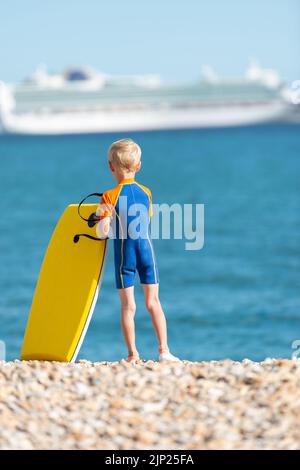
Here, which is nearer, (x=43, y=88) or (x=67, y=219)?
(x=67, y=219)

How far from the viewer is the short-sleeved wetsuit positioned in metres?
4.93

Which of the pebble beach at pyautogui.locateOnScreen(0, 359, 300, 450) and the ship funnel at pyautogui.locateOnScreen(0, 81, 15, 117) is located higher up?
the ship funnel at pyautogui.locateOnScreen(0, 81, 15, 117)

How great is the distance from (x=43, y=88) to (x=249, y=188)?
67321mm

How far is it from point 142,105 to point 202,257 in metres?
90.2

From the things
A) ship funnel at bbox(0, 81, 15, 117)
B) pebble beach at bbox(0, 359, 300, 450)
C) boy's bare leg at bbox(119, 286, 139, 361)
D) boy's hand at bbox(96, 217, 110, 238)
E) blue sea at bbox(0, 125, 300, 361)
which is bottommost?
pebble beach at bbox(0, 359, 300, 450)

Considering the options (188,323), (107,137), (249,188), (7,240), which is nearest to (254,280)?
(188,323)

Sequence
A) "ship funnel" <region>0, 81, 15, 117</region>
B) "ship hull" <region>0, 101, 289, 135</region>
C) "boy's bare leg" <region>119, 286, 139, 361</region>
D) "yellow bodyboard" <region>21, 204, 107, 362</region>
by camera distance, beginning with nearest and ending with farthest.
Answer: "boy's bare leg" <region>119, 286, 139, 361</region>
"yellow bodyboard" <region>21, 204, 107, 362</region>
"ship funnel" <region>0, 81, 15, 117</region>
"ship hull" <region>0, 101, 289, 135</region>

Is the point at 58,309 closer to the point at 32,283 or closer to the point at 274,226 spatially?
the point at 32,283

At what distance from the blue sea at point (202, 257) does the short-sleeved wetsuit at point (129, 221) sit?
35.0 feet

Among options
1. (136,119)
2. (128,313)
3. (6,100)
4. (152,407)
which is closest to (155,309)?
(128,313)

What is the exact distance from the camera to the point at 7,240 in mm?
33656

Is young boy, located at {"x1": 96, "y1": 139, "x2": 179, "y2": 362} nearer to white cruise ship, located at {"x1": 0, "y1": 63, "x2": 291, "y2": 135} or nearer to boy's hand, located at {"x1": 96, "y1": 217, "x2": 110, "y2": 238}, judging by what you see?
boy's hand, located at {"x1": 96, "y1": 217, "x2": 110, "y2": 238}

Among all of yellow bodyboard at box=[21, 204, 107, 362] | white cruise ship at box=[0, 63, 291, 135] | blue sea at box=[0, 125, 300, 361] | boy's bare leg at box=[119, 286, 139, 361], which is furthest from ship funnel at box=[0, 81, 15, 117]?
boy's bare leg at box=[119, 286, 139, 361]

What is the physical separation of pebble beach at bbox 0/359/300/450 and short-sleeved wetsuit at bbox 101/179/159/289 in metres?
0.62
